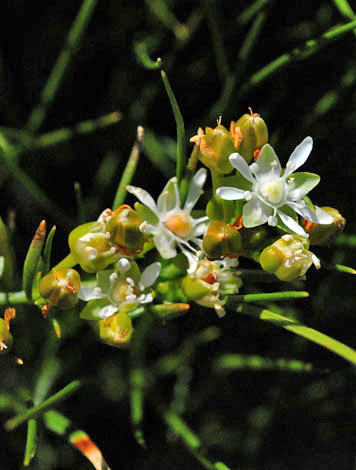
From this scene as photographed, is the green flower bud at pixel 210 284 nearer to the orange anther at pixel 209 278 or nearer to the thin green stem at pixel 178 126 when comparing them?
the orange anther at pixel 209 278

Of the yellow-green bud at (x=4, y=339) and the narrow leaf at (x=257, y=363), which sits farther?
the narrow leaf at (x=257, y=363)

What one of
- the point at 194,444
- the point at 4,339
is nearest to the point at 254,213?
the point at 4,339

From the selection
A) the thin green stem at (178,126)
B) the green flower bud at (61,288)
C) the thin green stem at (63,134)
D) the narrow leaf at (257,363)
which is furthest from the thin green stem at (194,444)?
the thin green stem at (63,134)

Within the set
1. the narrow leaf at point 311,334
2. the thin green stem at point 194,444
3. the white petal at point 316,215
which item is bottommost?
the thin green stem at point 194,444

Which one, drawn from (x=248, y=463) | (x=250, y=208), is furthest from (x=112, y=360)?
(x=250, y=208)

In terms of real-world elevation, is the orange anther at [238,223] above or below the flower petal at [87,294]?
above

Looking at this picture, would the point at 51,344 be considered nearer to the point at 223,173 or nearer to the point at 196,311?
the point at 196,311
